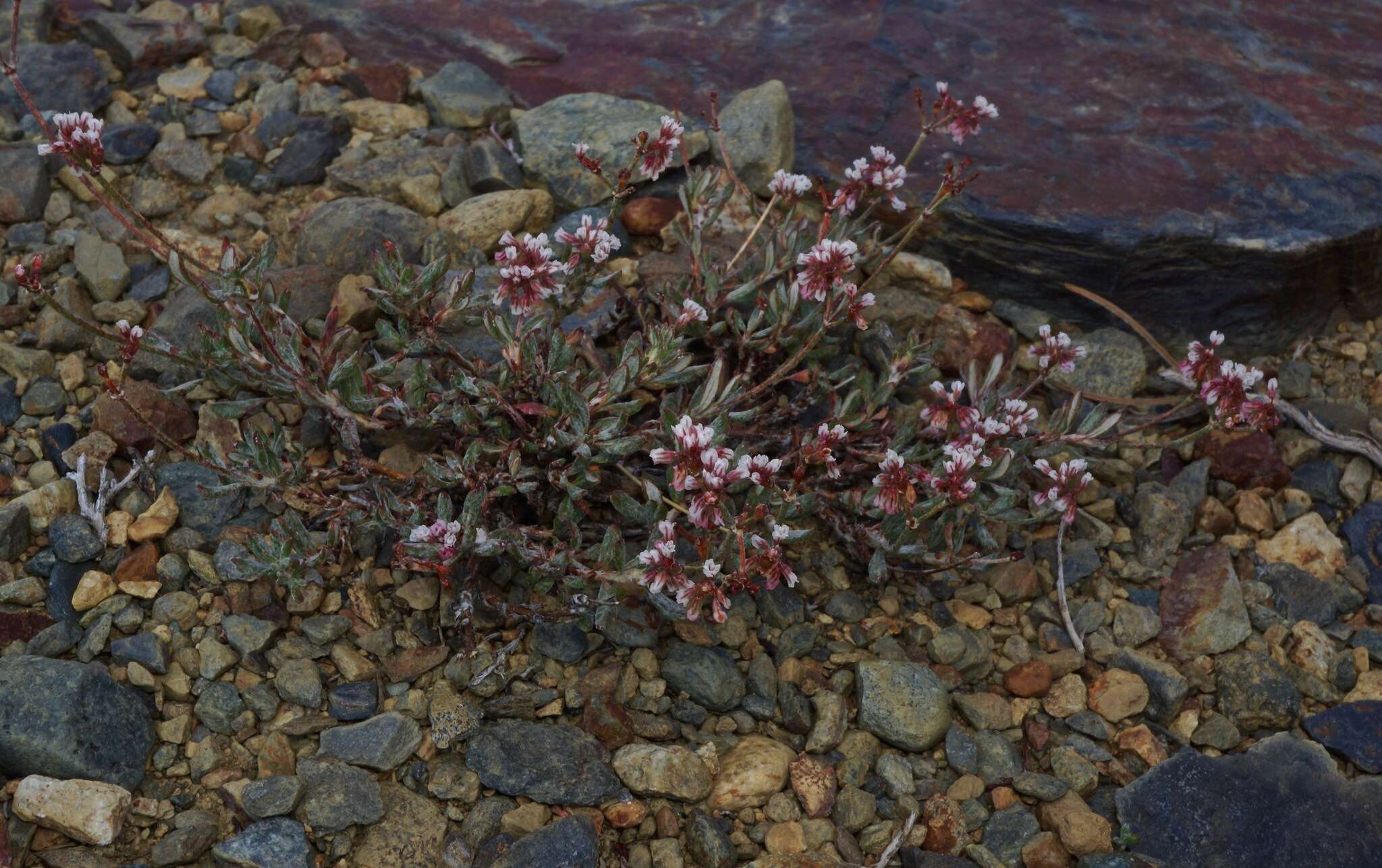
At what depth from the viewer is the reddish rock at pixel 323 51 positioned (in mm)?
6258

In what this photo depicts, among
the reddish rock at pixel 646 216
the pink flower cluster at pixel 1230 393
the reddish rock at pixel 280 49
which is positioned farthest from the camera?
the reddish rock at pixel 280 49

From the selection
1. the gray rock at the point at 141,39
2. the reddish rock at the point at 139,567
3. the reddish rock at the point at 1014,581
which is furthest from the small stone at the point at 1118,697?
the gray rock at the point at 141,39

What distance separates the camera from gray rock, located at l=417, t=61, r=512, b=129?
5.84 meters

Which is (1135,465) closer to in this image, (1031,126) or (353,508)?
(1031,126)

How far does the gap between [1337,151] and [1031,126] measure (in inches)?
55.3

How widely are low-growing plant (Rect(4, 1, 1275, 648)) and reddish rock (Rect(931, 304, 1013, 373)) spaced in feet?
1.21

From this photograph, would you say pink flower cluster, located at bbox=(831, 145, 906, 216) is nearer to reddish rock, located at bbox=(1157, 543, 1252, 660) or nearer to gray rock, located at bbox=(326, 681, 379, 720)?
reddish rock, located at bbox=(1157, 543, 1252, 660)

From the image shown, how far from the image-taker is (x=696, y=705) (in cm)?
388

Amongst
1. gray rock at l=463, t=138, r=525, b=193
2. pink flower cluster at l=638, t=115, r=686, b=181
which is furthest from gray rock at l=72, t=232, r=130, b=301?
pink flower cluster at l=638, t=115, r=686, b=181

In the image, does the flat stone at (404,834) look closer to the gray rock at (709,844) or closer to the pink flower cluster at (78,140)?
the gray rock at (709,844)

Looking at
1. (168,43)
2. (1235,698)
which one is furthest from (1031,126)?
(168,43)

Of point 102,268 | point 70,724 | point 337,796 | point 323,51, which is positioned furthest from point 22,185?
point 337,796

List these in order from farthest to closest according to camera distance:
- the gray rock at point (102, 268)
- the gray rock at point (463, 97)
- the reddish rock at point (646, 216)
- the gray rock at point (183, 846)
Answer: the gray rock at point (463, 97)
the reddish rock at point (646, 216)
the gray rock at point (102, 268)
the gray rock at point (183, 846)

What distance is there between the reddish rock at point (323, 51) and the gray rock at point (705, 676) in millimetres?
3989
